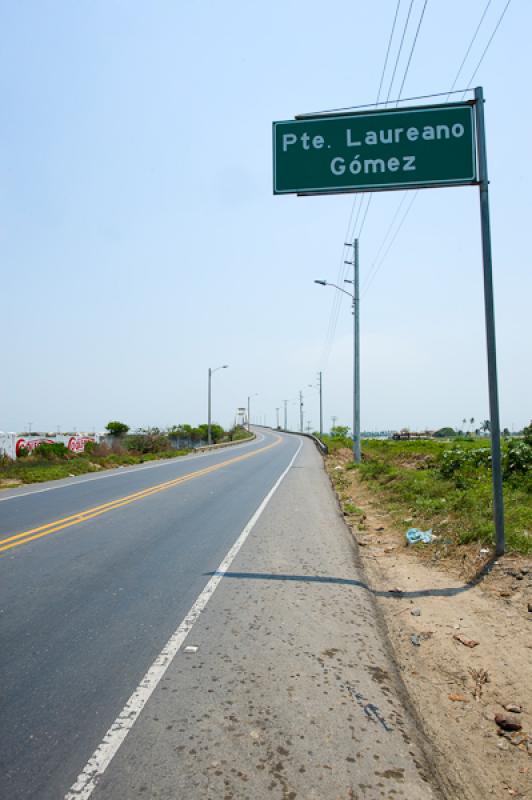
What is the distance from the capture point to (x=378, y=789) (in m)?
2.80

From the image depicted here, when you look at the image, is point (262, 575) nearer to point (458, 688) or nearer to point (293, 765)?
point (458, 688)

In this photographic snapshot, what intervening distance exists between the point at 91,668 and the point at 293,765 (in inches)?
75.2

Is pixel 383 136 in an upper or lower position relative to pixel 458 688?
upper

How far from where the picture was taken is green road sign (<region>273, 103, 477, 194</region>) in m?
7.79

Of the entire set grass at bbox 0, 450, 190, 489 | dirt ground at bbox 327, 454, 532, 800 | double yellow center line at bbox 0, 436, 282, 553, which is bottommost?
dirt ground at bbox 327, 454, 532, 800

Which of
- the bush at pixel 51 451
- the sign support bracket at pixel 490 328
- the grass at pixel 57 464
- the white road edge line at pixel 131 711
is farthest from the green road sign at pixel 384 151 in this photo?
the bush at pixel 51 451

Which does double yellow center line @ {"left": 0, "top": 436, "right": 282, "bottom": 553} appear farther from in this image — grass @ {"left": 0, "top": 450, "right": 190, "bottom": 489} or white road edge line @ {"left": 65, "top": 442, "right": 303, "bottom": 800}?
grass @ {"left": 0, "top": 450, "right": 190, "bottom": 489}

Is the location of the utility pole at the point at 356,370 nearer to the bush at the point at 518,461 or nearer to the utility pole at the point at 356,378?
the utility pole at the point at 356,378

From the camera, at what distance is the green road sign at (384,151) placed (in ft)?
25.5

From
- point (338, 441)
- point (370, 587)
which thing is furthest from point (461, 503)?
point (338, 441)

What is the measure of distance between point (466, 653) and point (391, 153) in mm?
6769

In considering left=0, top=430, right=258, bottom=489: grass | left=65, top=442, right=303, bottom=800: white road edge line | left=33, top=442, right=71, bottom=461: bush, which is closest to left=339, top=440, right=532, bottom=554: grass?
left=65, top=442, right=303, bottom=800: white road edge line

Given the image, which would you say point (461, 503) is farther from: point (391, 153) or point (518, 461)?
point (391, 153)

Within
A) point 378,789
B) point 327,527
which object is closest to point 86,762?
point 378,789
